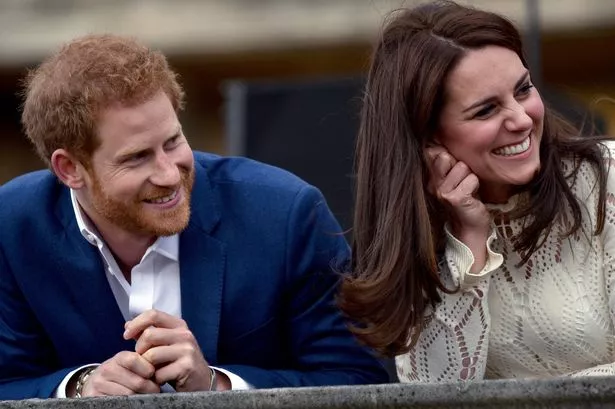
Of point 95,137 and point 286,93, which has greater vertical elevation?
point 95,137

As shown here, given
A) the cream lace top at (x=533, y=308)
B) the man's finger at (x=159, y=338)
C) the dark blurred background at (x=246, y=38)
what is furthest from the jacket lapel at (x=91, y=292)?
the dark blurred background at (x=246, y=38)

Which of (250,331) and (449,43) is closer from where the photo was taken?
(449,43)

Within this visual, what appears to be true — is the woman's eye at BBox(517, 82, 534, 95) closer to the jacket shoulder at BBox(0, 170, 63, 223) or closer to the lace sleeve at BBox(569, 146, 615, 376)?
the lace sleeve at BBox(569, 146, 615, 376)

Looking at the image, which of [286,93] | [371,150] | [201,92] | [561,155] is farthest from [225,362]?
[201,92]

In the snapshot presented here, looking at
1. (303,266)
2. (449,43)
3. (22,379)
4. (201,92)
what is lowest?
(201,92)

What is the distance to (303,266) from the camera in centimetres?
370

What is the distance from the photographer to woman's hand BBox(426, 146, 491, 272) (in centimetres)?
340

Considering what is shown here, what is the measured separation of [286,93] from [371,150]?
2019 mm

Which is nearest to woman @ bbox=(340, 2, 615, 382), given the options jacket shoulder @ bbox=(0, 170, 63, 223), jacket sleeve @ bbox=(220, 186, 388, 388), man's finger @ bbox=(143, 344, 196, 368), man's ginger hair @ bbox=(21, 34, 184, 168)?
jacket sleeve @ bbox=(220, 186, 388, 388)

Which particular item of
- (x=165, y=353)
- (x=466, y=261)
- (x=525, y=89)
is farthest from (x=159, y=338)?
(x=525, y=89)

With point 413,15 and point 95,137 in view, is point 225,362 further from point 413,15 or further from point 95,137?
point 413,15

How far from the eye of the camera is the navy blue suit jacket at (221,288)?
146 inches

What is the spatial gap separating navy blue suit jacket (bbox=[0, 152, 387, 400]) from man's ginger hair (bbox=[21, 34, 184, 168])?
23 cm

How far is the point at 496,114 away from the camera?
3.36m
